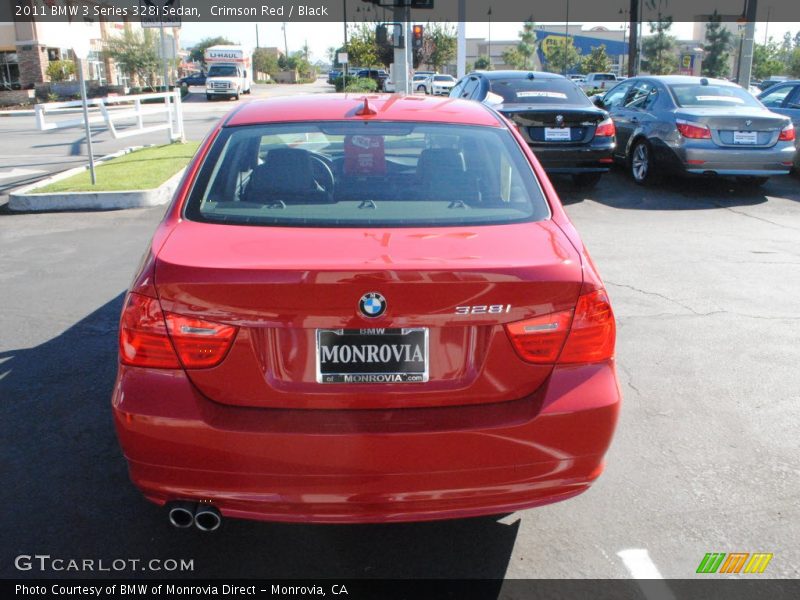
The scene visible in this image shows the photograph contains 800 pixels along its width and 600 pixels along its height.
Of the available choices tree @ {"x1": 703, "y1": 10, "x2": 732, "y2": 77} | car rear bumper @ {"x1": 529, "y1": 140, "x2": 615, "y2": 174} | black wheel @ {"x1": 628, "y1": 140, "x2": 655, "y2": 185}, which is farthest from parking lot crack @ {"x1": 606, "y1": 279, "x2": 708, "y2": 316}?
tree @ {"x1": 703, "y1": 10, "x2": 732, "y2": 77}

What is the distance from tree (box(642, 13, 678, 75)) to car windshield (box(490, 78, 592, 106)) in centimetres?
7031

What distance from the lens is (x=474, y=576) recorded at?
2.90 meters

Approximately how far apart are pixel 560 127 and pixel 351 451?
862 cm

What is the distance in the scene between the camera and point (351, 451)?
2.48 metres

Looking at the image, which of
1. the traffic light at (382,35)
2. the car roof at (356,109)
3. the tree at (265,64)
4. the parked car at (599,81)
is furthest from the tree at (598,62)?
the car roof at (356,109)

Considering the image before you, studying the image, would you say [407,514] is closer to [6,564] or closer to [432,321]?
[432,321]

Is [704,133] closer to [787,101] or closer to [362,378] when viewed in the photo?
[787,101]

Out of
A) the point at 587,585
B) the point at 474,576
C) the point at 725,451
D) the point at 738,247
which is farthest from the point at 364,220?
the point at 738,247

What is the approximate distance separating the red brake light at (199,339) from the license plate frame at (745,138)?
9831 millimetres

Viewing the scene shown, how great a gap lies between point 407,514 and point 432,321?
0.64 m

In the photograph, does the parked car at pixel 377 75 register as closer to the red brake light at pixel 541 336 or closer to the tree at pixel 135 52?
the tree at pixel 135 52

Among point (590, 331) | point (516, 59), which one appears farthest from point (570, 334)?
point (516, 59)

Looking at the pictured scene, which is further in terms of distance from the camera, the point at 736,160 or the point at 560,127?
the point at 736,160

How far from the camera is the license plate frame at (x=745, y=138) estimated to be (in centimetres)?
1062
